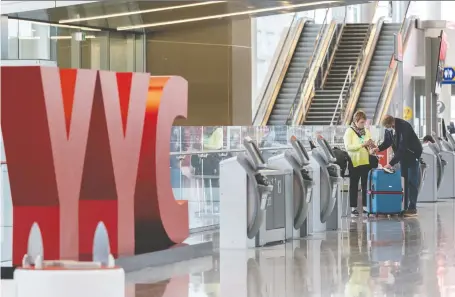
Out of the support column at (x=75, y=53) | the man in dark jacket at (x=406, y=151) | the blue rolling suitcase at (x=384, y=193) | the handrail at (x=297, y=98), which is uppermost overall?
the support column at (x=75, y=53)

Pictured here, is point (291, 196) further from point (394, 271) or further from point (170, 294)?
point (170, 294)

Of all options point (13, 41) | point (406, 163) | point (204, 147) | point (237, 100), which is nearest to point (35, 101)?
point (204, 147)

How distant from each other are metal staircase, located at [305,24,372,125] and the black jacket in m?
10.5

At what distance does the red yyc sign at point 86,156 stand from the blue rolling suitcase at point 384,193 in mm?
5146

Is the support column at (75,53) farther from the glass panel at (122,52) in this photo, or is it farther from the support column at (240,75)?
the support column at (240,75)

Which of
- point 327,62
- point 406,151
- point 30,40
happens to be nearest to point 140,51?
point 30,40

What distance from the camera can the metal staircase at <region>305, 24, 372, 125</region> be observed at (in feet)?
86.0

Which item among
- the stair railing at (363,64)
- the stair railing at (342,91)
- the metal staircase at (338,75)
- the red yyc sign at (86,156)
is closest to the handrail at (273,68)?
the metal staircase at (338,75)

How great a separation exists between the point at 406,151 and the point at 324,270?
19.7 feet

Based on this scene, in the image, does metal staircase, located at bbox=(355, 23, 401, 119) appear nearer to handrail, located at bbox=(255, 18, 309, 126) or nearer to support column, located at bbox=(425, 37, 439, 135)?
handrail, located at bbox=(255, 18, 309, 126)

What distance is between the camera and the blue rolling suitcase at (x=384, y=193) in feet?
50.0

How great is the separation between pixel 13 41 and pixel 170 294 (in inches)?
572

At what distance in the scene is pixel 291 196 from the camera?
1257cm

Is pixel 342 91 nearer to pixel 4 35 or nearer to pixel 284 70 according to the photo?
pixel 284 70
